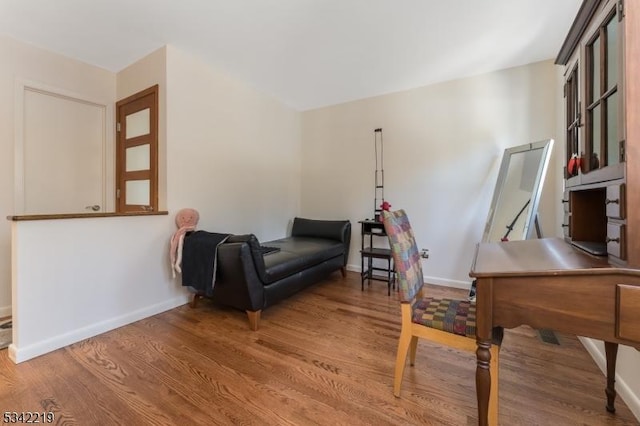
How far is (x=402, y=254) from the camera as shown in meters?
1.47

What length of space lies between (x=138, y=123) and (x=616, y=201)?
3.68 metres

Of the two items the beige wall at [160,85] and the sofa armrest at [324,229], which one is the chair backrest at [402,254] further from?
the beige wall at [160,85]

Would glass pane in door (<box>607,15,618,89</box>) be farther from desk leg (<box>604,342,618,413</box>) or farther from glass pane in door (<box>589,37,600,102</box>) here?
desk leg (<box>604,342,618,413</box>)

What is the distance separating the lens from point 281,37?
238cm

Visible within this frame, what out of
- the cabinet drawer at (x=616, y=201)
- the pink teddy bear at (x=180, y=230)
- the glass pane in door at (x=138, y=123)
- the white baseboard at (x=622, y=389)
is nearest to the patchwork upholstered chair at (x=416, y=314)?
the cabinet drawer at (x=616, y=201)

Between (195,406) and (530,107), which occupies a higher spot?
(530,107)

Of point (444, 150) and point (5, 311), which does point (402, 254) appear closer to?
point (444, 150)

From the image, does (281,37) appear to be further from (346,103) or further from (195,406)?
(195,406)

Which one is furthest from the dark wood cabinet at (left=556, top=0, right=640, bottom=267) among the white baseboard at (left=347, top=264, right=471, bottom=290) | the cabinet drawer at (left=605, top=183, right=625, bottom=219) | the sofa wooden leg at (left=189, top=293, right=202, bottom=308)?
the sofa wooden leg at (left=189, top=293, right=202, bottom=308)

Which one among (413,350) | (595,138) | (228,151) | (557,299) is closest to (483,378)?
(557,299)

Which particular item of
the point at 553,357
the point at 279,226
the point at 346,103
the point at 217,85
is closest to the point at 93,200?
the point at 217,85

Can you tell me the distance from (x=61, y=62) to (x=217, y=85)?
1470mm

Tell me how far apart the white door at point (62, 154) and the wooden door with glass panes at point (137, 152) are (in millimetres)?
194

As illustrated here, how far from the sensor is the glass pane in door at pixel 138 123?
9.05ft
